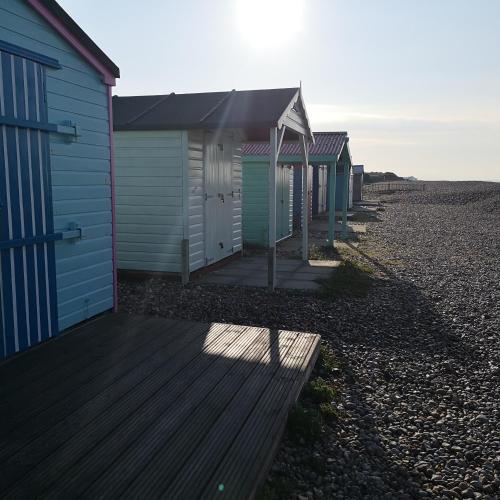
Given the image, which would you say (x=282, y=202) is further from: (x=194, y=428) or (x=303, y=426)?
(x=194, y=428)

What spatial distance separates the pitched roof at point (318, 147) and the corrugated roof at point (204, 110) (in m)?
4.74

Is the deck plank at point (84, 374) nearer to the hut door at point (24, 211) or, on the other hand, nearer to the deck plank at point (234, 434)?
the hut door at point (24, 211)

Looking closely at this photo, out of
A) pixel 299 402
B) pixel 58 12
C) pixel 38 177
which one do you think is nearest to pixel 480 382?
pixel 299 402

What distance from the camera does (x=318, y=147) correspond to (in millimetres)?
13922

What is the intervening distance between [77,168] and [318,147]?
9.98m

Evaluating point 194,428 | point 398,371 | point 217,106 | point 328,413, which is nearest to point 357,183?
point 217,106

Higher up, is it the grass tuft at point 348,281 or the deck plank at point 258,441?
the deck plank at point 258,441

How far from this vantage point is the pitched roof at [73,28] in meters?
4.21

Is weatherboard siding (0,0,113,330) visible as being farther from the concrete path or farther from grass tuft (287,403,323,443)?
the concrete path

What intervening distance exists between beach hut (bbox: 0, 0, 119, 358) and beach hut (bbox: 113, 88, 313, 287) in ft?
8.90

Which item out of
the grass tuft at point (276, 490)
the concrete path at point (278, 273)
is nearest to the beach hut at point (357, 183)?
the concrete path at point (278, 273)

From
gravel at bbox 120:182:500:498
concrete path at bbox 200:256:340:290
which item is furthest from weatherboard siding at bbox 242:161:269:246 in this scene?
gravel at bbox 120:182:500:498

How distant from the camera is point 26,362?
398 cm

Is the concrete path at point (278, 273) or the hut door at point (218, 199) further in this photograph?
the hut door at point (218, 199)
